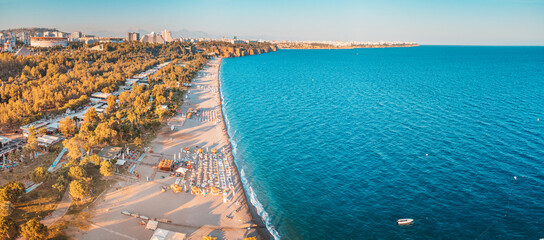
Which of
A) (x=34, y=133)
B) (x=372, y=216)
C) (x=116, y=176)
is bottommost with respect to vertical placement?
(x=372, y=216)

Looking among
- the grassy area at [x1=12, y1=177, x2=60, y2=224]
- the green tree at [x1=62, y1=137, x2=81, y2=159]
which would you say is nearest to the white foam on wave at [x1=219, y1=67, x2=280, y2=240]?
the grassy area at [x1=12, y1=177, x2=60, y2=224]

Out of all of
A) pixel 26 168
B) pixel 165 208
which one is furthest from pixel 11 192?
pixel 165 208

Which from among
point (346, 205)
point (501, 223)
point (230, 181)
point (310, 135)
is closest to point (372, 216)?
point (346, 205)

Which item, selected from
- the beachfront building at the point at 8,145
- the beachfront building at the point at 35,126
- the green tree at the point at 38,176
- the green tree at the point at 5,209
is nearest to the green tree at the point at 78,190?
the green tree at the point at 38,176

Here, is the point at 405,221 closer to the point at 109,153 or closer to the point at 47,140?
the point at 109,153

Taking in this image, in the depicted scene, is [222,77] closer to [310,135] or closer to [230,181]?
[310,135]

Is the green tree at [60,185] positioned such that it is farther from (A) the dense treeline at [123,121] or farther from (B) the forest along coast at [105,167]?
(A) the dense treeline at [123,121]
